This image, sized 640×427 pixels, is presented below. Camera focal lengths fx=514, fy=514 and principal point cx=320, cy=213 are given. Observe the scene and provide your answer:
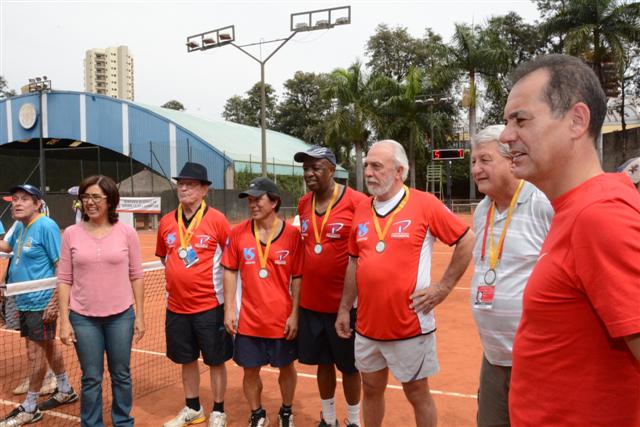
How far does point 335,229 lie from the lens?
4.35 meters

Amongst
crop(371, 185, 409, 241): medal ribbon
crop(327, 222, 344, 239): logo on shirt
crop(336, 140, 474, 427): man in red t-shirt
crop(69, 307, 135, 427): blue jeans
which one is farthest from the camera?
crop(327, 222, 344, 239): logo on shirt

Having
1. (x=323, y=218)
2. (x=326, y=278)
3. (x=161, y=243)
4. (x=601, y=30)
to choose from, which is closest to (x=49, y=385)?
(x=161, y=243)

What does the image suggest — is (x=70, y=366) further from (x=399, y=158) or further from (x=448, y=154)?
(x=448, y=154)

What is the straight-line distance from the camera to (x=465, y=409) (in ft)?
16.2

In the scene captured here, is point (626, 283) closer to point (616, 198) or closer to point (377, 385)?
point (616, 198)

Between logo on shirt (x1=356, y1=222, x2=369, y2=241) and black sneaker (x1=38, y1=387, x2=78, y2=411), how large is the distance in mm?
3685

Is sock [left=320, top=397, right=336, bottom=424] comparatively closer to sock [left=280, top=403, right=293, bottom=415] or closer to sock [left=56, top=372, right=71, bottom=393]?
sock [left=280, top=403, right=293, bottom=415]

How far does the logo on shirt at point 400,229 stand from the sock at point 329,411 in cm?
186

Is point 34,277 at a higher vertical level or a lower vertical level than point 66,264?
lower

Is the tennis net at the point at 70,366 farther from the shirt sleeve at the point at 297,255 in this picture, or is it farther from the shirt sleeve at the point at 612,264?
the shirt sleeve at the point at 612,264

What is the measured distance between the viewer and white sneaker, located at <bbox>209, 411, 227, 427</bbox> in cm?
463

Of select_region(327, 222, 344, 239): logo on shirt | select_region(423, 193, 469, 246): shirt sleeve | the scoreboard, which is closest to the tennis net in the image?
select_region(327, 222, 344, 239): logo on shirt

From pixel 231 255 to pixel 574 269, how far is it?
Answer: 3594 millimetres

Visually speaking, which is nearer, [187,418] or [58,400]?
[187,418]
